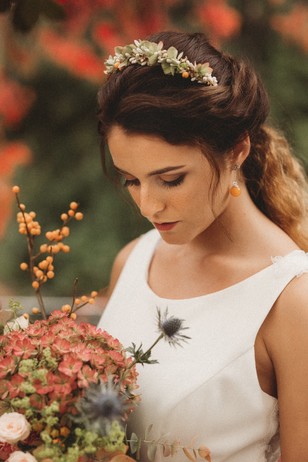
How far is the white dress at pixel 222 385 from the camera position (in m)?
2.16

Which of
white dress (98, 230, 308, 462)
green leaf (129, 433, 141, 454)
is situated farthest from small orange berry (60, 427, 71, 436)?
white dress (98, 230, 308, 462)

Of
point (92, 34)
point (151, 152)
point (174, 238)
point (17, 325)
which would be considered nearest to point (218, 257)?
point (174, 238)

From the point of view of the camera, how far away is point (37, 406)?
5.19 feet

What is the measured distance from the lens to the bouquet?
152 cm

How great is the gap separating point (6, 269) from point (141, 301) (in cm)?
158

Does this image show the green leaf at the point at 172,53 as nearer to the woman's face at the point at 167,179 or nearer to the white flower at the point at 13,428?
the woman's face at the point at 167,179

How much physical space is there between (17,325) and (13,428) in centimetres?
37

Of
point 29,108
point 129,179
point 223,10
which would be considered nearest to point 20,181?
point 29,108

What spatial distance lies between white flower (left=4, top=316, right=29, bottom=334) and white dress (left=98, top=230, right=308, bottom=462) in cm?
50

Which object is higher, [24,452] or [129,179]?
[129,179]

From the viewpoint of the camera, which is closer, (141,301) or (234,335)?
(234,335)

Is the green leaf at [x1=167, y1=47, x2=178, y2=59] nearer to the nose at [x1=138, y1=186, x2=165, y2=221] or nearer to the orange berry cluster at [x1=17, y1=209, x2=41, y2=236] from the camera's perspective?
the nose at [x1=138, y1=186, x2=165, y2=221]

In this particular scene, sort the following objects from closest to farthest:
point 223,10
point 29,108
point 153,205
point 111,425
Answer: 1. point 111,425
2. point 153,205
3. point 223,10
4. point 29,108

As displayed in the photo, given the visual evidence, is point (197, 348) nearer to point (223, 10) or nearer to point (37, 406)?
point (37, 406)
